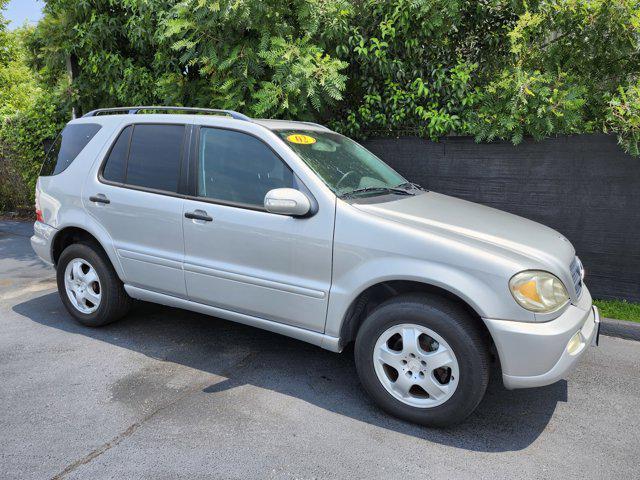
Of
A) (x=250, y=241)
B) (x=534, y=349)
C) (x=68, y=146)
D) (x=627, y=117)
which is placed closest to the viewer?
(x=534, y=349)

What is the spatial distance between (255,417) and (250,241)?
1120mm

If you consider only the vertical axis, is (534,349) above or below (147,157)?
below

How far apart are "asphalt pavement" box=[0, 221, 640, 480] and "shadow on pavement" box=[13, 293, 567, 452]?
0.04 ft

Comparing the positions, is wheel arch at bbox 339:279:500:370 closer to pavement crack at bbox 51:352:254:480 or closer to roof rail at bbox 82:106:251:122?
pavement crack at bbox 51:352:254:480

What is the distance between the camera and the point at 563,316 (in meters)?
2.89

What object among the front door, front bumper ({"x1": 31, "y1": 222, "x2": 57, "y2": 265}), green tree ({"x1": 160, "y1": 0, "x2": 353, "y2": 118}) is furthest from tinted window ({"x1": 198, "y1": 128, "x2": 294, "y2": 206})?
green tree ({"x1": 160, "y1": 0, "x2": 353, "y2": 118})

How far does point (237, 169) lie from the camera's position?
12.0 ft

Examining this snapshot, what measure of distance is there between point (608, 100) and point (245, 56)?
3.88 meters

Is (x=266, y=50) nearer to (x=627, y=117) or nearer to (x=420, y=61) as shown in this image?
(x=420, y=61)

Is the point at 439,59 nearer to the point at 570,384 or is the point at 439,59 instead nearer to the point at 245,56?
the point at 245,56

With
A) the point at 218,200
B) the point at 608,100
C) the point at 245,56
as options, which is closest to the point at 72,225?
the point at 218,200

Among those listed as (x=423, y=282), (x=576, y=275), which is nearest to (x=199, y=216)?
(x=423, y=282)

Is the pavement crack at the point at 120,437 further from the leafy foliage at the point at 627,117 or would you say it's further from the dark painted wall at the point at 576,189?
the leafy foliage at the point at 627,117

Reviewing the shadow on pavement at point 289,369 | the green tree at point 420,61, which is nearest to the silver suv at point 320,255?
the shadow on pavement at point 289,369
